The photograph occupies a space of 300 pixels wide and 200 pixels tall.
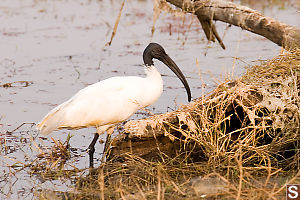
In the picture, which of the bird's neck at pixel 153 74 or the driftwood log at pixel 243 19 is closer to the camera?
the bird's neck at pixel 153 74

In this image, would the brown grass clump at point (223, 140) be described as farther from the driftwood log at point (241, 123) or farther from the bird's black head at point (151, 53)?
the bird's black head at point (151, 53)

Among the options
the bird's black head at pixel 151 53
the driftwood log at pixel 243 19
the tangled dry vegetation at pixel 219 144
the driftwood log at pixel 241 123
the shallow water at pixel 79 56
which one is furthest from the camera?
the driftwood log at pixel 243 19

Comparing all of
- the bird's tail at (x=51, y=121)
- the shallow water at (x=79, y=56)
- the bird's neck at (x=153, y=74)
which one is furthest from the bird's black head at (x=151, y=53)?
the bird's tail at (x=51, y=121)

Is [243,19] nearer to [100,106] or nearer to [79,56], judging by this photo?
[100,106]

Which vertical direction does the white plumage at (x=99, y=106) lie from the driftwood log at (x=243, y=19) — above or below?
below

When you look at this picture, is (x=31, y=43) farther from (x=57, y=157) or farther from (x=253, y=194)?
(x=253, y=194)

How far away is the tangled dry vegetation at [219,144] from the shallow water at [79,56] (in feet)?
1.15

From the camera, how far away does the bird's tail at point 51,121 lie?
547cm

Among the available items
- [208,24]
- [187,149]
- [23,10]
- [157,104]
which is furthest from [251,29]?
[23,10]

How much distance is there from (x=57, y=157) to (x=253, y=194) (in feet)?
8.07

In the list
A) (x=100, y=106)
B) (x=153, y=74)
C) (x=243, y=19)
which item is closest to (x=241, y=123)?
(x=153, y=74)

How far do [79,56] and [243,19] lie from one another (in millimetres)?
4055

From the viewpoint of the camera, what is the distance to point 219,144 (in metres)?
5.23

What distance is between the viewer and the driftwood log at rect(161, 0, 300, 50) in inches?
271
